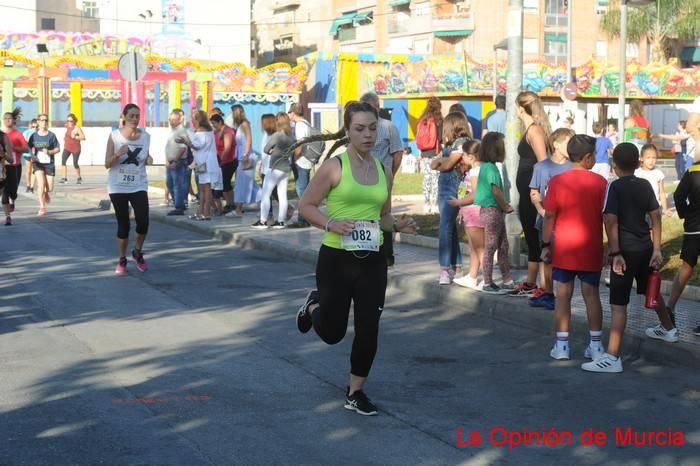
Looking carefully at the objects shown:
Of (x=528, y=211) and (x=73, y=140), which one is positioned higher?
(x=73, y=140)

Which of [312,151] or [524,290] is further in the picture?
[312,151]

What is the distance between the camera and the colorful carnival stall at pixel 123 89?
40631 mm

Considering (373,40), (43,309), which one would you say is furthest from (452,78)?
(43,309)

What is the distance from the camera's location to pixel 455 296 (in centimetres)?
1080

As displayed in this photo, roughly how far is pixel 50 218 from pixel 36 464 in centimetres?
1518

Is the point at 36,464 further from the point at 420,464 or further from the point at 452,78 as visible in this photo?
the point at 452,78

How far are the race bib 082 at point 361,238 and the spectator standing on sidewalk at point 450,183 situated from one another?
453 centimetres

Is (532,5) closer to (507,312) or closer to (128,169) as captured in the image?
(128,169)

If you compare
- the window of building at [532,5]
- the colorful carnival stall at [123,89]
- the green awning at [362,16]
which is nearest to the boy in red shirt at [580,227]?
the colorful carnival stall at [123,89]

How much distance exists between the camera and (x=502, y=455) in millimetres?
5699

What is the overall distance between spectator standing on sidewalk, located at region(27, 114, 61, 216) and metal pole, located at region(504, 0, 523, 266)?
1093 cm

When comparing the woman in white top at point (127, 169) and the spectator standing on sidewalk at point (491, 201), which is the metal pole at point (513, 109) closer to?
the spectator standing on sidewalk at point (491, 201)

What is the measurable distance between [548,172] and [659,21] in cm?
6608

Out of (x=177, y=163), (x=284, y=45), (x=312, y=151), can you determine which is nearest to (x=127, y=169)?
(x=312, y=151)
